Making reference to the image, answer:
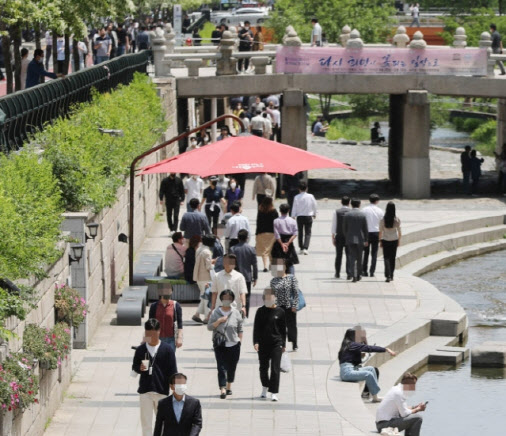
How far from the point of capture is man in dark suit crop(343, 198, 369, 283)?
25.5 m

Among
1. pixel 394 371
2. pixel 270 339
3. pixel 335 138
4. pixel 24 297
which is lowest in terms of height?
pixel 335 138

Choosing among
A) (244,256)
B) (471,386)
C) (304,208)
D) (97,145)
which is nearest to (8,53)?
(97,145)

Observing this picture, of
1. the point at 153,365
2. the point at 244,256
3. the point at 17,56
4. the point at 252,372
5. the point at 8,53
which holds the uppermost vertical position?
the point at 8,53

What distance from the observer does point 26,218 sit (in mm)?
16406

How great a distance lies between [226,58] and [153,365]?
2876cm

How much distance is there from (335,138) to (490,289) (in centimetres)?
3711

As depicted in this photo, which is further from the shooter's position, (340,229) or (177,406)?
(340,229)

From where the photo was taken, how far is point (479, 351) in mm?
21984

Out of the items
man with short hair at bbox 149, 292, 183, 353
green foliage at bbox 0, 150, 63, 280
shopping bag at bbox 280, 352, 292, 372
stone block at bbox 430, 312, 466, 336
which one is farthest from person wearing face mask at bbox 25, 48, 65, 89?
man with short hair at bbox 149, 292, 183, 353

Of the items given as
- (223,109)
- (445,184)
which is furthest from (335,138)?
(445,184)

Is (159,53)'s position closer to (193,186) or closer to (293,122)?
(293,122)

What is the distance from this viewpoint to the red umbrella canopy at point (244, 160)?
76.0 ft

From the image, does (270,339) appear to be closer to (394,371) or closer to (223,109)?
(394,371)

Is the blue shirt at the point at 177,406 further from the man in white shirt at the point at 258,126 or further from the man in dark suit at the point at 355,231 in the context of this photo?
the man in white shirt at the point at 258,126
